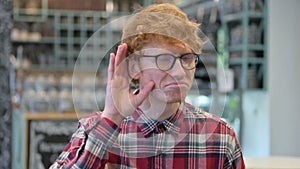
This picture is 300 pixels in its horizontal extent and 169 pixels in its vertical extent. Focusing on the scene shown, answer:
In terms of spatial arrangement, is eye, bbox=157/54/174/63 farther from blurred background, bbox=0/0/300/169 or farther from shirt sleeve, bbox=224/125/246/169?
shirt sleeve, bbox=224/125/246/169

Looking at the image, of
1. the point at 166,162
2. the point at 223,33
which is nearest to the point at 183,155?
the point at 166,162

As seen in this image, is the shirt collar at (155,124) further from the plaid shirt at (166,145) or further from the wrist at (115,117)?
the wrist at (115,117)

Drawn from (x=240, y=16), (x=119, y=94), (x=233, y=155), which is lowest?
(x=233, y=155)

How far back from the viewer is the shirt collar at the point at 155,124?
910mm

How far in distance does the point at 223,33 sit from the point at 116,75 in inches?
156

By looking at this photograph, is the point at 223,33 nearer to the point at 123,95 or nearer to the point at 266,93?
the point at 266,93

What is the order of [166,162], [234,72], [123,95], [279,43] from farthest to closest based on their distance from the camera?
[234,72], [279,43], [166,162], [123,95]

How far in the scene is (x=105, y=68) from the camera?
92 centimetres

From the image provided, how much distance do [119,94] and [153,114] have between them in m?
0.14

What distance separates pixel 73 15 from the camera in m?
5.96

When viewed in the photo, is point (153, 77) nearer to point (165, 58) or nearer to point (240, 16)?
point (165, 58)

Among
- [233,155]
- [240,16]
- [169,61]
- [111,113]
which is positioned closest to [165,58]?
[169,61]

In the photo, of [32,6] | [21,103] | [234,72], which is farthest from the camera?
[32,6]

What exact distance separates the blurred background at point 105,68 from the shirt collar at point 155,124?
2.3 inches
